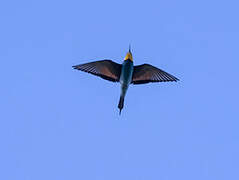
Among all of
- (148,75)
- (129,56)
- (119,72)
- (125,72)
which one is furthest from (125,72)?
(148,75)

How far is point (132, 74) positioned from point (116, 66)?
0.73 metres

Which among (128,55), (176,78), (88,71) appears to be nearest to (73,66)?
(88,71)

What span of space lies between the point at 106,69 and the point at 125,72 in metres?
0.79

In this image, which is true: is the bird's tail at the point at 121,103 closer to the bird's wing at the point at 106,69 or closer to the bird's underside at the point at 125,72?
the bird's underside at the point at 125,72

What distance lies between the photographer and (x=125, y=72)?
22719mm

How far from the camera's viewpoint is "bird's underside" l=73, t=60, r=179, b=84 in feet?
74.9

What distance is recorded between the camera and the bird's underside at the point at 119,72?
22.8 metres

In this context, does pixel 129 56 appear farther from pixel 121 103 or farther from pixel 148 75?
pixel 121 103

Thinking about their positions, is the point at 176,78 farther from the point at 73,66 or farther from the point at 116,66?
the point at 73,66

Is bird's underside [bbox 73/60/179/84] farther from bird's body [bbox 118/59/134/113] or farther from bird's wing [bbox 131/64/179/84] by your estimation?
bird's body [bbox 118/59/134/113]

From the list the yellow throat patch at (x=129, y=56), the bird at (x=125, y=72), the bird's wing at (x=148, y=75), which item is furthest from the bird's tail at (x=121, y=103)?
the yellow throat patch at (x=129, y=56)

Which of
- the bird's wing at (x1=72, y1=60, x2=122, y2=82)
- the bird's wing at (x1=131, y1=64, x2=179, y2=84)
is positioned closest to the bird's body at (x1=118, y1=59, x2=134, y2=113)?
the bird's wing at (x1=72, y1=60, x2=122, y2=82)

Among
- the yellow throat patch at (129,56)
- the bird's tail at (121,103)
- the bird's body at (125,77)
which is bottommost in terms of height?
the bird's tail at (121,103)

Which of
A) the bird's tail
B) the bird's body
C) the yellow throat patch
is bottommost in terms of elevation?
the bird's tail
